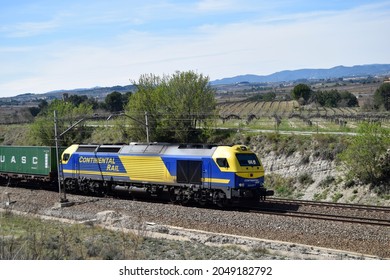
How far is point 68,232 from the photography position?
1956 cm

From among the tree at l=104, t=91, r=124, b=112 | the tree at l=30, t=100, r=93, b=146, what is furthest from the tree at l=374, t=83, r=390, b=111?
the tree at l=104, t=91, r=124, b=112

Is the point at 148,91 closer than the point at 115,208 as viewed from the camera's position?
No

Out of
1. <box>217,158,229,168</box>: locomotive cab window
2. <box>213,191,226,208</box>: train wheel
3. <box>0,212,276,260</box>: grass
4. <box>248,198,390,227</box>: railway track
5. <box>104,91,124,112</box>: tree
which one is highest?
<box>104,91,124,112</box>: tree

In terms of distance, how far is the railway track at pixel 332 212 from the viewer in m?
23.1

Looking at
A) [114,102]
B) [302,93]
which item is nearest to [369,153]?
[302,93]

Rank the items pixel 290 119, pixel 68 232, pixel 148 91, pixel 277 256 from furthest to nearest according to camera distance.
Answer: pixel 290 119 → pixel 148 91 → pixel 68 232 → pixel 277 256

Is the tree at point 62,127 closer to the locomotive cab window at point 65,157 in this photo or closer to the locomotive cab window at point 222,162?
the locomotive cab window at point 65,157

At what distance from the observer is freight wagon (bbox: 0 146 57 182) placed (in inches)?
1496

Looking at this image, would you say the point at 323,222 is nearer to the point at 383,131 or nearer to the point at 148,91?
the point at 383,131

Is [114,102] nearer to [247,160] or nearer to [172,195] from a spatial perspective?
[172,195]

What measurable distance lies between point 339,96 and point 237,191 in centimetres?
8075

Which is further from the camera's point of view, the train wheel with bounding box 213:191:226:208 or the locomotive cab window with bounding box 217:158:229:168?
the train wheel with bounding box 213:191:226:208

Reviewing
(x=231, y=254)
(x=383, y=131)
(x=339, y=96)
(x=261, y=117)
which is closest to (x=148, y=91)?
(x=261, y=117)

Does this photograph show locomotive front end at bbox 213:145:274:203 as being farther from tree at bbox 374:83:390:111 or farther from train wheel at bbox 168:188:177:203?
tree at bbox 374:83:390:111
